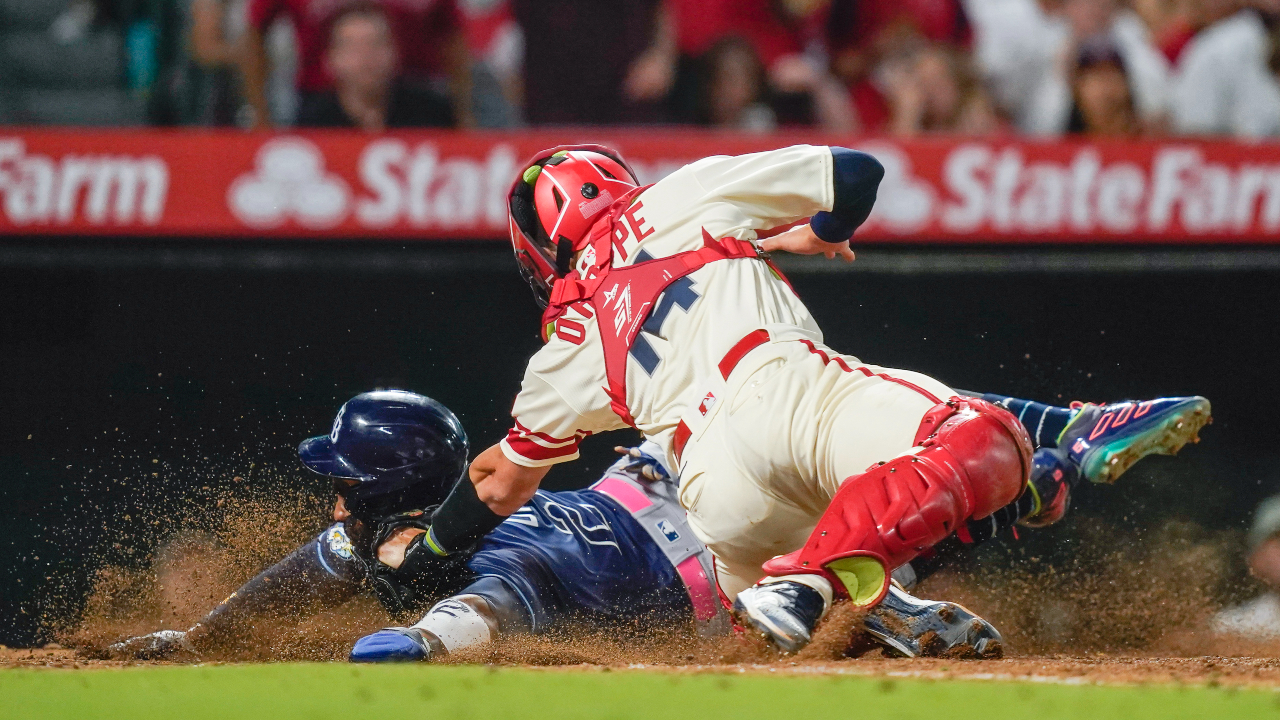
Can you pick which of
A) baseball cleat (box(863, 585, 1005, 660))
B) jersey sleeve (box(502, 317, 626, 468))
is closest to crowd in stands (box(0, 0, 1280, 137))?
jersey sleeve (box(502, 317, 626, 468))

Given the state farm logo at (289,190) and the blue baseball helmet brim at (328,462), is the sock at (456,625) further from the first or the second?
the state farm logo at (289,190)

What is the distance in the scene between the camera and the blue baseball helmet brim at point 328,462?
12.9 feet

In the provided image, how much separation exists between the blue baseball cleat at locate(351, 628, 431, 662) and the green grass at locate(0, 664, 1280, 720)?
1.33 feet

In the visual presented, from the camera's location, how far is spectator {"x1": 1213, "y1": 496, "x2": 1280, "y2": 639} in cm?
450

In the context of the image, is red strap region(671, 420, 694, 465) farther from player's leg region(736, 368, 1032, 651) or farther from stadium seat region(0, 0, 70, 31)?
stadium seat region(0, 0, 70, 31)

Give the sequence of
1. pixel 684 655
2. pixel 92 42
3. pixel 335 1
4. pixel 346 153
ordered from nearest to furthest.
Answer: pixel 684 655 → pixel 346 153 → pixel 335 1 → pixel 92 42

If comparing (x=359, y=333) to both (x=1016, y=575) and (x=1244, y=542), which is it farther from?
(x=1244, y=542)

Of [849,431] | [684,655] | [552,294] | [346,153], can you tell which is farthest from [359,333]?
[849,431]

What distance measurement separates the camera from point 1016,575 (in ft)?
15.4

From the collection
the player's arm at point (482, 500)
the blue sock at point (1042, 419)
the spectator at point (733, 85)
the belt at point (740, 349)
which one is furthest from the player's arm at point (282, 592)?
the spectator at point (733, 85)

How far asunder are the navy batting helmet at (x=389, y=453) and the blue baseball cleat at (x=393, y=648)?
2.42ft

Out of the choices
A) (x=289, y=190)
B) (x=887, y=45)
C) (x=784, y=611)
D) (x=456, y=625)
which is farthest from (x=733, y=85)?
(x=784, y=611)

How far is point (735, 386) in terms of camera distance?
3.08 metres

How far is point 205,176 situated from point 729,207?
2.46 m
